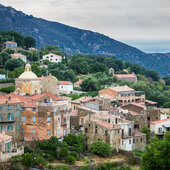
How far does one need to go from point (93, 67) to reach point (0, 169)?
81.7 meters

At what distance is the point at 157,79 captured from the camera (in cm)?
15150

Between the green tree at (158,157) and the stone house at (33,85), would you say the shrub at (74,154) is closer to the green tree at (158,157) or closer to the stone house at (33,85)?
the green tree at (158,157)

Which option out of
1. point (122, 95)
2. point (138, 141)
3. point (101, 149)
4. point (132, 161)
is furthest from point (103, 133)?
point (122, 95)

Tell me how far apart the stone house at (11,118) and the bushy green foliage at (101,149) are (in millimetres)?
10139

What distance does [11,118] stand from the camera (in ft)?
168

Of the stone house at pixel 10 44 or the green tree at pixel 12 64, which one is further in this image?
the stone house at pixel 10 44

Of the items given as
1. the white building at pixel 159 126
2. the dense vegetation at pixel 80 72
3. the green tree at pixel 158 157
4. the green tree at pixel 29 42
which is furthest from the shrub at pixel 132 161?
the green tree at pixel 29 42

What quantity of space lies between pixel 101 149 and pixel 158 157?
11.8 meters

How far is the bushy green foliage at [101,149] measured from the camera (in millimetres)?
52531

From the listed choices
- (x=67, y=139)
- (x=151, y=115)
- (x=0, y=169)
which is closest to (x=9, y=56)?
(x=151, y=115)

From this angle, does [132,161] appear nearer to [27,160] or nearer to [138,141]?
[138,141]

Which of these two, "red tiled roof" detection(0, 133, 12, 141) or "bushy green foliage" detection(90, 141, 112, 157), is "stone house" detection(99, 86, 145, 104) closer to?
"bushy green foliage" detection(90, 141, 112, 157)

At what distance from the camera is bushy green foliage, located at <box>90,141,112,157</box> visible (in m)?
52.5

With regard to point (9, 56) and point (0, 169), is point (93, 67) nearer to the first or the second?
point (9, 56)
